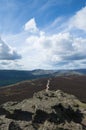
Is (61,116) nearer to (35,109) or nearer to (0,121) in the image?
(35,109)

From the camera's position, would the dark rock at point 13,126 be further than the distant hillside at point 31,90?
No

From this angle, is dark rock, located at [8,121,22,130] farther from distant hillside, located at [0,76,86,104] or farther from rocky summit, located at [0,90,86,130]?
distant hillside, located at [0,76,86,104]

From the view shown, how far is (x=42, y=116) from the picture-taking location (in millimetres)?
19109

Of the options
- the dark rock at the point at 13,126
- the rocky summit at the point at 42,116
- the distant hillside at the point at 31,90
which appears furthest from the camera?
the distant hillside at the point at 31,90

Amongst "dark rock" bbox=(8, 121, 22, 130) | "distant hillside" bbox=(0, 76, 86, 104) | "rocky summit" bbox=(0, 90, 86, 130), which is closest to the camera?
"dark rock" bbox=(8, 121, 22, 130)

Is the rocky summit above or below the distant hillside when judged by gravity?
above

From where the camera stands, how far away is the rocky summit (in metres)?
16.9

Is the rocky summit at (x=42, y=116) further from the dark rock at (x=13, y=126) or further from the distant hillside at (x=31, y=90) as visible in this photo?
the distant hillside at (x=31, y=90)

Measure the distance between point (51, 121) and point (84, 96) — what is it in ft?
159

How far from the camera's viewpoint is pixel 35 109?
19562mm

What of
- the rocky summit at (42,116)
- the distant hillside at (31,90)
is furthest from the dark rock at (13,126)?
the distant hillside at (31,90)

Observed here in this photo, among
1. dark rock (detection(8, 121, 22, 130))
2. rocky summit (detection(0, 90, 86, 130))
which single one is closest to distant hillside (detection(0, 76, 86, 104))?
rocky summit (detection(0, 90, 86, 130))

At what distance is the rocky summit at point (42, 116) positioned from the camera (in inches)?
666

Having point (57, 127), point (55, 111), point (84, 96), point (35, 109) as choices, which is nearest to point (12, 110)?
point (35, 109)
